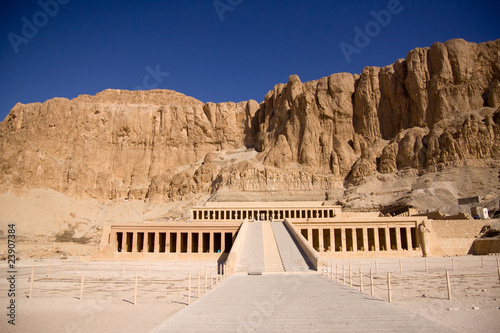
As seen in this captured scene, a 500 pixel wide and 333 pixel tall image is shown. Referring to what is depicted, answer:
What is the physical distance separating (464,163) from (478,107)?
1648cm

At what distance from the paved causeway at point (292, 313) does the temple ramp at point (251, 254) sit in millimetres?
7387

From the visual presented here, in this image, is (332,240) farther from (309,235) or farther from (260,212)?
(260,212)

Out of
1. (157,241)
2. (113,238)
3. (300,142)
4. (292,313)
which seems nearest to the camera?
(292,313)

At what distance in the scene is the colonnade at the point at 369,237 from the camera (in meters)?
36.8

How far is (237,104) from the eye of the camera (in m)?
121

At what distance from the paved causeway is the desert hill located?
159 ft

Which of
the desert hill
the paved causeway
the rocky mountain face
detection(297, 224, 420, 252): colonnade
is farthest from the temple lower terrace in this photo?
the rocky mountain face

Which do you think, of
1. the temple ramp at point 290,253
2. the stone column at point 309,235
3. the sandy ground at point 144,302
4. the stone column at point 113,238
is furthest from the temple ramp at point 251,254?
the stone column at point 113,238

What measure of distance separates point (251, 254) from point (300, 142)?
67765mm

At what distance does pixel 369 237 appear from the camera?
40000 mm

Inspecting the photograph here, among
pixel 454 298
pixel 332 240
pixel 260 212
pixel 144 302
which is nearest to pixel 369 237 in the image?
pixel 332 240

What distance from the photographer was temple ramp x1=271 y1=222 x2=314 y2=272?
21.4 m

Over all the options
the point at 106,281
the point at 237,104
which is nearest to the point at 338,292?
the point at 106,281

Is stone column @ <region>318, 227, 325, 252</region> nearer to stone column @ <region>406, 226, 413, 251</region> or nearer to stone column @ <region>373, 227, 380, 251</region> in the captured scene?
stone column @ <region>373, 227, 380, 251</region>
